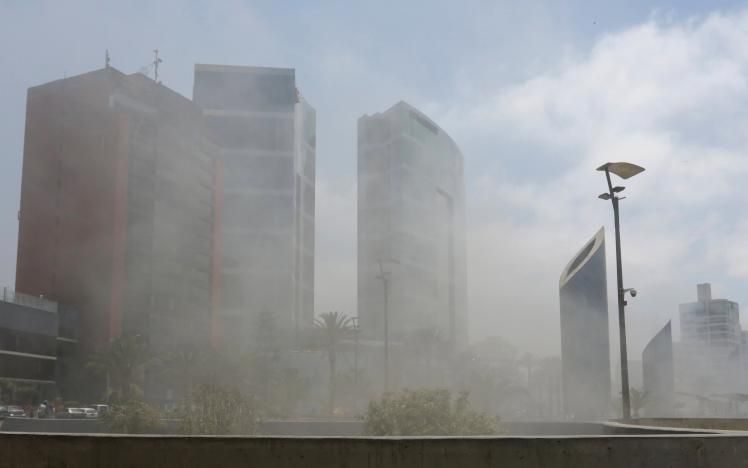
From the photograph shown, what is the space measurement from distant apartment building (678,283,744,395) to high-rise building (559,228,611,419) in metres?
62.5

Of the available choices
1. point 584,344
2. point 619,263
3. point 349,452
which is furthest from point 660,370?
point 349,452

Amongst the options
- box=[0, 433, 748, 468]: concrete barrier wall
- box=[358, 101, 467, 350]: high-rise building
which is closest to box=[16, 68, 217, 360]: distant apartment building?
box=[0, 433, 748, 468]: concrete barrier wall

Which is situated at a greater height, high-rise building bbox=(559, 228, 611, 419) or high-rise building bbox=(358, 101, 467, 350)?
high-rise building bbox=(358, 101, 467, 350)

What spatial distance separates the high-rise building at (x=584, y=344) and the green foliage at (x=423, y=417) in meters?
16.8

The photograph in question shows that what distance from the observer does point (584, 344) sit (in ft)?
103

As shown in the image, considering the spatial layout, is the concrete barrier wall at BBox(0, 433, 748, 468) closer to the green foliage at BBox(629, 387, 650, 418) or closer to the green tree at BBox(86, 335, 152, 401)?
the green foliage at BBox(629, 387, 650, 418)

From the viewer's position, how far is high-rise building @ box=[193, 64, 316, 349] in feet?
302

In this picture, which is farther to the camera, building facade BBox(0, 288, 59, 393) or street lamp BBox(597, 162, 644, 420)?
building facade BBox(0, 288, 59, 393)

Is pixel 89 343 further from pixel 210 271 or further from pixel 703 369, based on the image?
pixel 703 369

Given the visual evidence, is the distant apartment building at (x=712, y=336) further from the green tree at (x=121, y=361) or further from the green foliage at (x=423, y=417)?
the green foliage at (x=423, y=417)

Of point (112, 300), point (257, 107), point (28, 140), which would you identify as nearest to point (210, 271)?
point (112, 300)

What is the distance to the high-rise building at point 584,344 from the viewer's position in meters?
31.2

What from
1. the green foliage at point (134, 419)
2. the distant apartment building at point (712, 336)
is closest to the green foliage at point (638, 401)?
the green foliage at point (134, 419)

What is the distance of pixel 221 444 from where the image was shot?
581 centimetres
